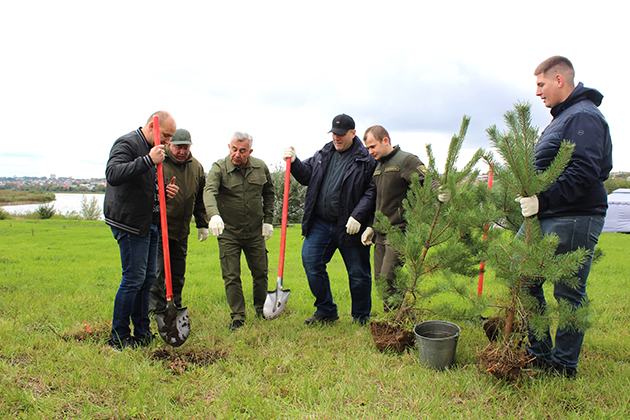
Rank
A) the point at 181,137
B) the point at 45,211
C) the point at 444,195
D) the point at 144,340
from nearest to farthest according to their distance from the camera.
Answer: the point at 444,195
the point at 144,340
the point at 181,137
the point at 45,211

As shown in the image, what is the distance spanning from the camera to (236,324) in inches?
163

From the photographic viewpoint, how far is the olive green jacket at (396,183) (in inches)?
158

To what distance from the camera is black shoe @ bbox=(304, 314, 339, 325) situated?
427 centimetres

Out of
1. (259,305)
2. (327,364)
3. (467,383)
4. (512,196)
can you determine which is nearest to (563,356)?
(467,383)

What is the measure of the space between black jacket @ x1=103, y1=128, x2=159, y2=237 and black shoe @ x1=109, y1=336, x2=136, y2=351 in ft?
3.14

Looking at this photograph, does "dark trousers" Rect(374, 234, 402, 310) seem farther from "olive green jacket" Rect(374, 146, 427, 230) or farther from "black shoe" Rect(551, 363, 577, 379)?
"black shoe" Rect(551, 363, 577, 379)

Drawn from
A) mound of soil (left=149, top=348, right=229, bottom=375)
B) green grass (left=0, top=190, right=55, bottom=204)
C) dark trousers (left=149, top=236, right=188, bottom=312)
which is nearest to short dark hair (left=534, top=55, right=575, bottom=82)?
mound of soil (left=149, top=348, right=229, bottom=375)

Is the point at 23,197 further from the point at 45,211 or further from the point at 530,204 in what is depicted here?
the point at 530,204

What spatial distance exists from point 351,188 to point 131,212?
7.19ft

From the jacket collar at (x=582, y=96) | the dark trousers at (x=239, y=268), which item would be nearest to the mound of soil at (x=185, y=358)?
the dark trousers at (x=239, y=268)

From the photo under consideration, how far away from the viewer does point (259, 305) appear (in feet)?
15.0

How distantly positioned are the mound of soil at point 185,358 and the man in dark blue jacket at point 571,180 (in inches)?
103

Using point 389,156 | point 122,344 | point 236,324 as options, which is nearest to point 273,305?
point 236,324

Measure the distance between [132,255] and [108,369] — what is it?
916mm
